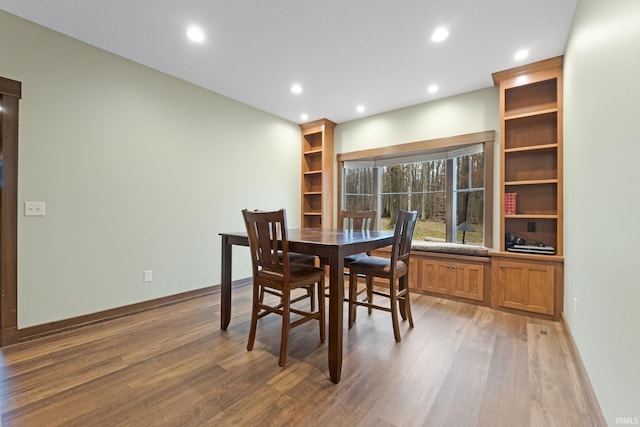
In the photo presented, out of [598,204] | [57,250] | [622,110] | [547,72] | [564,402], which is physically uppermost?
[547,72]

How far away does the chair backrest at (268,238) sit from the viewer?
1.95 metres

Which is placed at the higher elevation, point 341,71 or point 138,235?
point 341,71

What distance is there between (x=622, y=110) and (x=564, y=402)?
1.60 metres

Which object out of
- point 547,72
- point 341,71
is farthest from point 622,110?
point 341,71

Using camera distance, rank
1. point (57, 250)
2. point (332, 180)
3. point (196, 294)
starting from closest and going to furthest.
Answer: point (57, 250) < point (196, 294) < point (332, 180)

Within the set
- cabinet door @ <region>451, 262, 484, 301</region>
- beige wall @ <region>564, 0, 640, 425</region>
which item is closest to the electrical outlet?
cabinet door @ <region>451, 262, 484, 301</region>

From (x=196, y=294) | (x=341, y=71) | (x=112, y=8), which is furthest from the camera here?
(x=196, y=294)

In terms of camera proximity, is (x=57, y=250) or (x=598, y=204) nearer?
(x=598, y=204)

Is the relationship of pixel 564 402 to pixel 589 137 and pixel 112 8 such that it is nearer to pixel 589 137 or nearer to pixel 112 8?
pixel 589 137

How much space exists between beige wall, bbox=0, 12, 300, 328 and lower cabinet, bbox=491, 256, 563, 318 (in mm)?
3362

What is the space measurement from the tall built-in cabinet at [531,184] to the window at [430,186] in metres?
0.30

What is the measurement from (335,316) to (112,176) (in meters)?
2.66

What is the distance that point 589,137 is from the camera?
1.79 m

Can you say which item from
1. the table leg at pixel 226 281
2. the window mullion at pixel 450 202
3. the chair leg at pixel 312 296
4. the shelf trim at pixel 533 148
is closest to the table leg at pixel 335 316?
the chair leg at pixel 312 296
